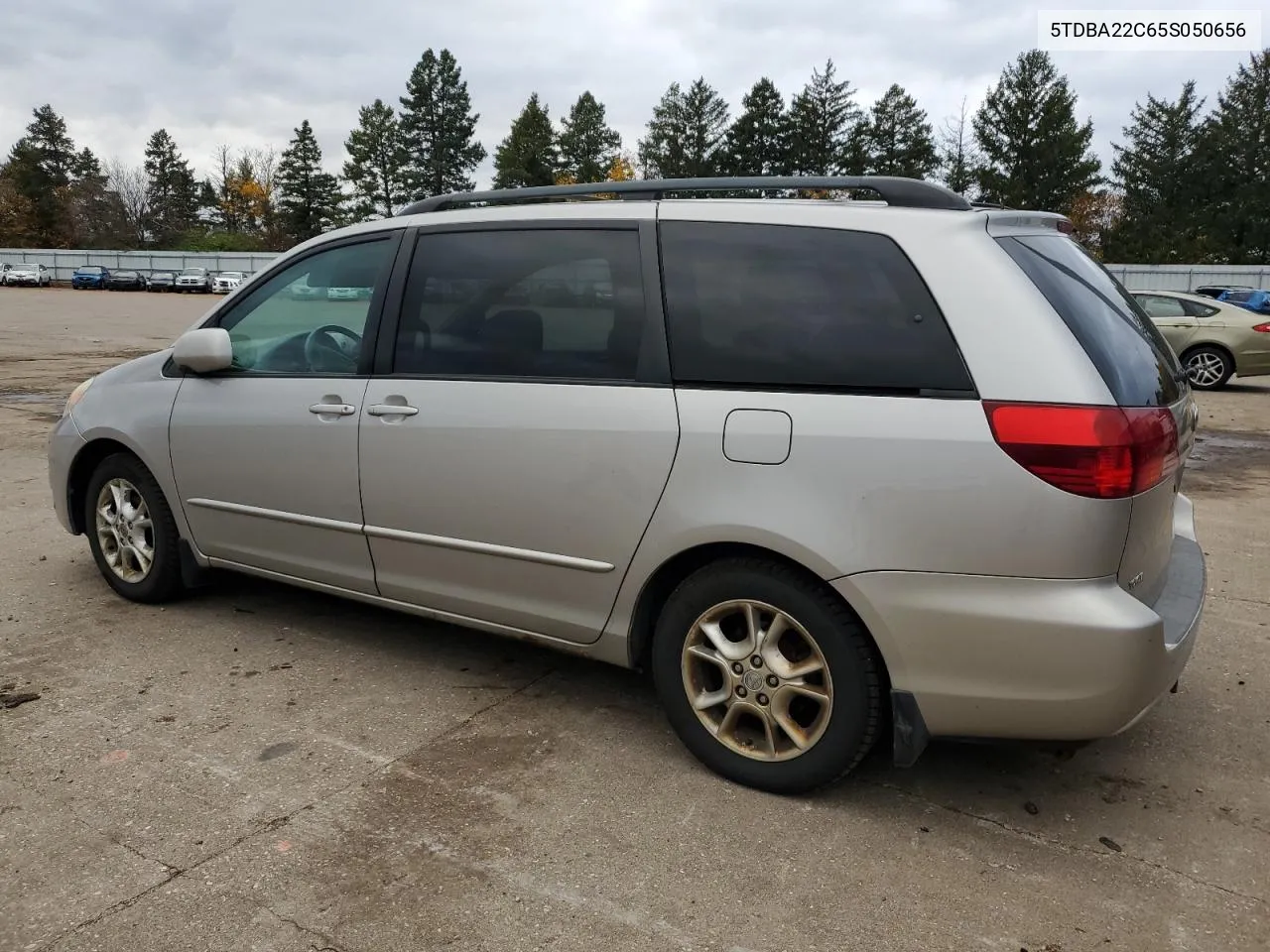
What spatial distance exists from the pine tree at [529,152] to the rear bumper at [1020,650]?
7433cm

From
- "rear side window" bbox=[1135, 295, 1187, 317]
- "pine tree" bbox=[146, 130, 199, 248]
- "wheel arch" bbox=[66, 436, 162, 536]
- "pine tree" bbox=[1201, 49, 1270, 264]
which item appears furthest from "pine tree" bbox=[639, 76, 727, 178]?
"wheel arch" bbox=[66, 436, 162, 536]

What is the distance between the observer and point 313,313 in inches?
166

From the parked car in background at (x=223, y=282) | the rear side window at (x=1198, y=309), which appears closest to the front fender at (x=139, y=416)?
the rear side window at (x=1198, y=309)

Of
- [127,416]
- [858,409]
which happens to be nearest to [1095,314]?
[858,409]

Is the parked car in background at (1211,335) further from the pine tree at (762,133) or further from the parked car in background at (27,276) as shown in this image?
the parked car in background at (27,276)

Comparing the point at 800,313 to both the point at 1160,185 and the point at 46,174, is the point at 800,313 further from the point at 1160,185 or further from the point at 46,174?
the point at 46,174

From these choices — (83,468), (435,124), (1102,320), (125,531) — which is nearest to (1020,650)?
(1102,320)

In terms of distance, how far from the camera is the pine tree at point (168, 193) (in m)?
86.3

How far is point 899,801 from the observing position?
3088 mm

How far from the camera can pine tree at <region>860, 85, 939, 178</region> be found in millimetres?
63531

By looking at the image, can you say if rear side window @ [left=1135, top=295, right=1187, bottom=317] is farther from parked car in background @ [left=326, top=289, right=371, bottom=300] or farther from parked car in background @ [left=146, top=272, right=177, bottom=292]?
parked car in background @ [left=146, top=272, right=177, bottom=292]

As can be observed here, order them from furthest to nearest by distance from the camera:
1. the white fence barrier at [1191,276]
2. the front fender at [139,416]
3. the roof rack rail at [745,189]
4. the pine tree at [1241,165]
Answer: the pine tree at [1241,165]
the white fence barrier at [1191,276]
the front fender at [139,416]
the roof rack rail at [745,189]

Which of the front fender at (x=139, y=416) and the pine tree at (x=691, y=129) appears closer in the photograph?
the front fender at (x=139, y=416)

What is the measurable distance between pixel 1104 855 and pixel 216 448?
139 inches
